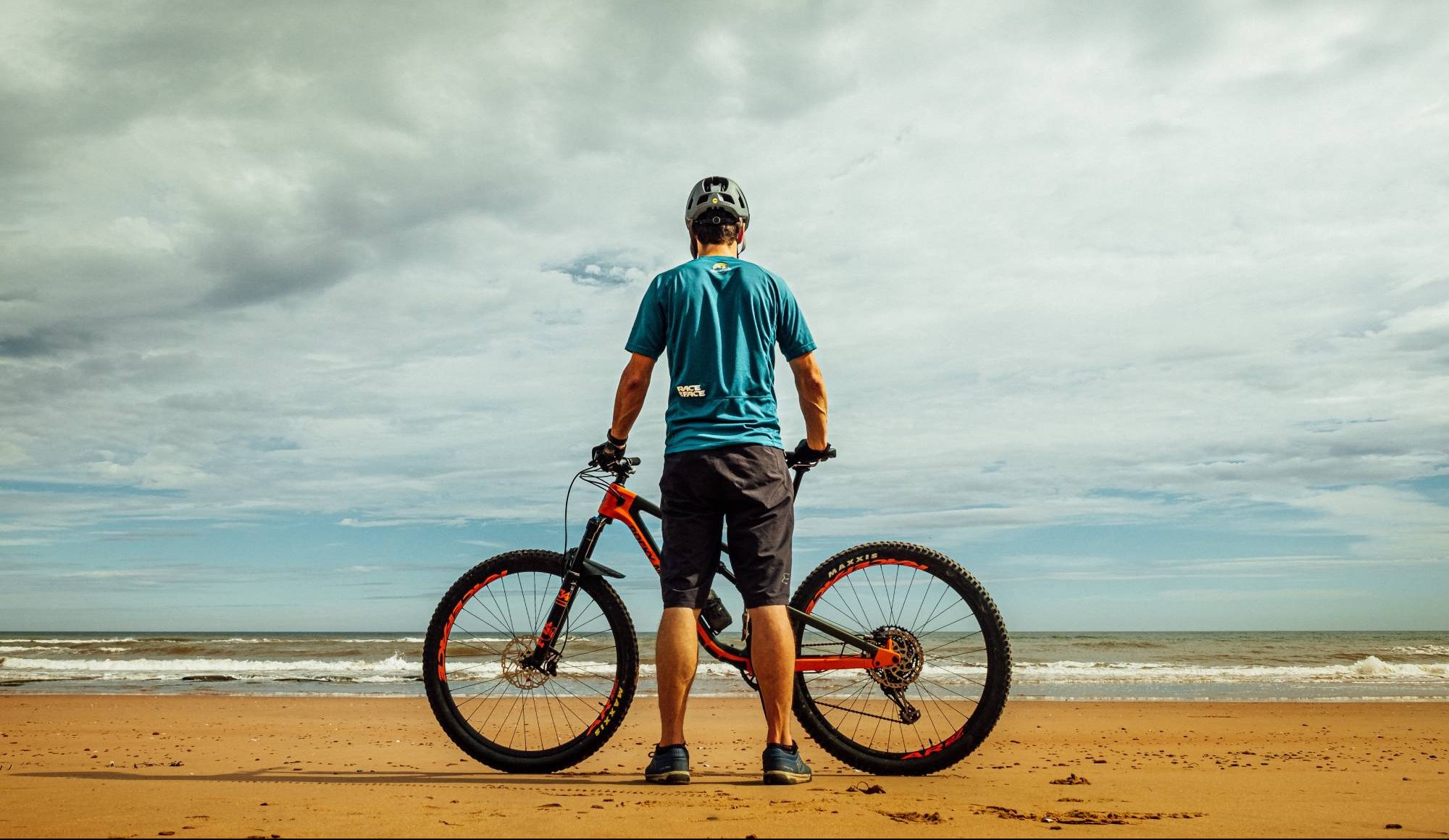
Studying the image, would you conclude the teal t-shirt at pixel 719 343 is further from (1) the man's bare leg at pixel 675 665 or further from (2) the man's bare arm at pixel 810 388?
(1) the man's bare leg at pixel 675 665

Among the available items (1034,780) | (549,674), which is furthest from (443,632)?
(1034,780)

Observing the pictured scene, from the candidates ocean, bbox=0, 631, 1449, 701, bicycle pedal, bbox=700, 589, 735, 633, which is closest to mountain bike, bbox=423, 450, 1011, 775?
bicycle pedal, bbox=700, 589, 735, 633

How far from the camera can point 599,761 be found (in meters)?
4.46

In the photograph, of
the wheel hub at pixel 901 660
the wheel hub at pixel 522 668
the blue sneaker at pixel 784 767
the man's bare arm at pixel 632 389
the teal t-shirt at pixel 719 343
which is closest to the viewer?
the blue sneaker at pixel 784 767

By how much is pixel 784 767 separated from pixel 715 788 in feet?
0.85

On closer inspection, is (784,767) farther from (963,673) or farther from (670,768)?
(963,673)

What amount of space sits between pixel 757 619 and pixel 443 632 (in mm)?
1516

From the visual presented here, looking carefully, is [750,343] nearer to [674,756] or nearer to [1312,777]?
[674,756]

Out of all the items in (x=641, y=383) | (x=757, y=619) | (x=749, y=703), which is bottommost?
(x=749, y=703)

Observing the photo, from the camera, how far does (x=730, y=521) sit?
3359 millimetres

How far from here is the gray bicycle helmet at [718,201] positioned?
361 centimetres

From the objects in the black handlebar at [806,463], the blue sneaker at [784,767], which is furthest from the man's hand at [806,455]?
the blue sneaker at [784,767]

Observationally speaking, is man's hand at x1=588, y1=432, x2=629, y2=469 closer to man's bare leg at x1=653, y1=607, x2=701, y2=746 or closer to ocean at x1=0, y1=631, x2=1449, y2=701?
man's bare leg at x1=653, y1=607, x2=701, y2=746

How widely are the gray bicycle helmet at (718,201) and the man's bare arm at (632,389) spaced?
0.62 meters
